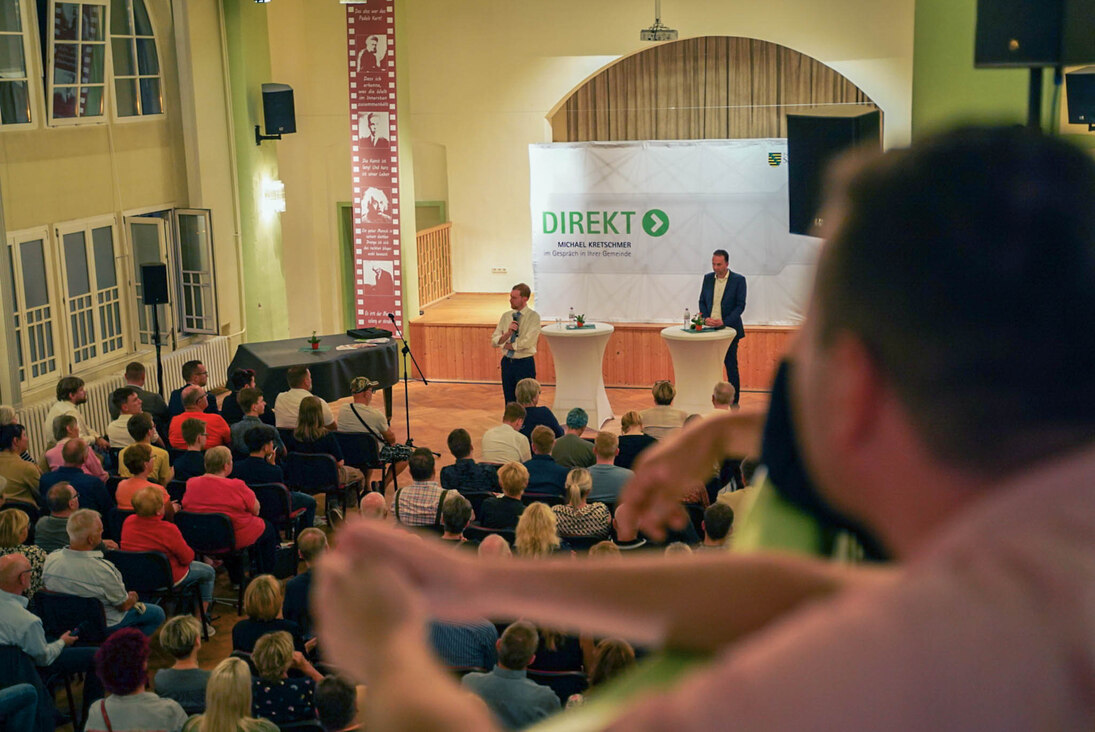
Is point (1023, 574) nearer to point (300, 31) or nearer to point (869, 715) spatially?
point (869, 715)

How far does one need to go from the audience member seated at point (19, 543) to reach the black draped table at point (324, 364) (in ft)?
14.9

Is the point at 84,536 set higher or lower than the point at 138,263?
lower

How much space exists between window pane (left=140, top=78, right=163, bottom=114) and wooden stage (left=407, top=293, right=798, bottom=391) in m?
3.37

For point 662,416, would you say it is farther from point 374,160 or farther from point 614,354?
point 374,160

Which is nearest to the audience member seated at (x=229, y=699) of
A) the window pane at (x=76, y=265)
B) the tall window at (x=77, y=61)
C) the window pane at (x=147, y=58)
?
the window pane at (x=76, y=265)

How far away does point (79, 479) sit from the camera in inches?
255

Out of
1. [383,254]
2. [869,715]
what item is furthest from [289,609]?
[383,254]

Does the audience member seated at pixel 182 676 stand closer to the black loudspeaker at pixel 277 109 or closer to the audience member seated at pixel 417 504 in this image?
the audience member seated at pixel 417 504

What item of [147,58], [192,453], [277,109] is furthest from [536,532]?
[277,109]

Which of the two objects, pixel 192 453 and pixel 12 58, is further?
pixel 12 58

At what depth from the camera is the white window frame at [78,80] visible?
9.41 m

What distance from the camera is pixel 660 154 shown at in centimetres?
1177

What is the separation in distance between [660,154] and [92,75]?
527 centimetres

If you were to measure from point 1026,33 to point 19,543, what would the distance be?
467 cm
